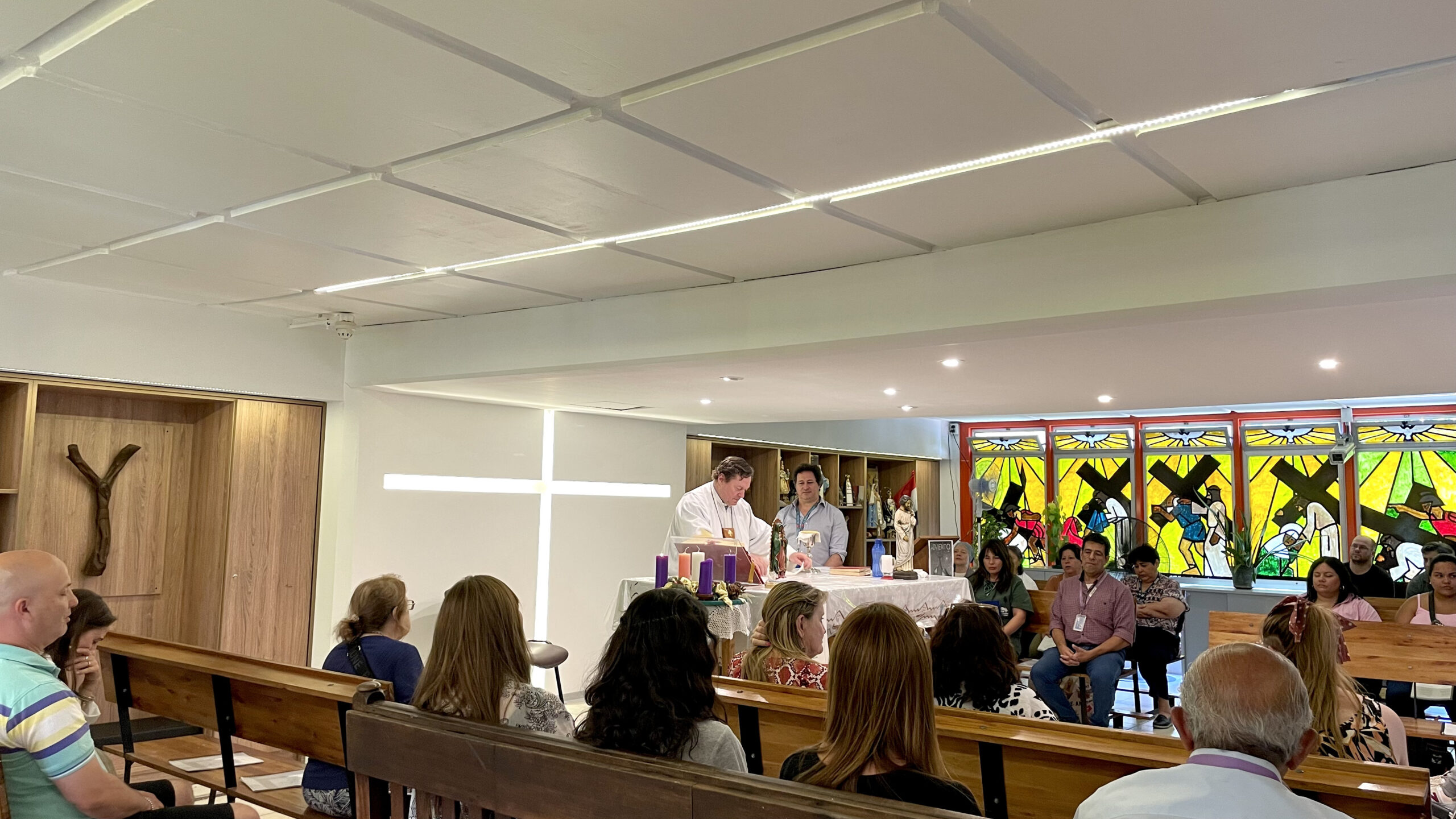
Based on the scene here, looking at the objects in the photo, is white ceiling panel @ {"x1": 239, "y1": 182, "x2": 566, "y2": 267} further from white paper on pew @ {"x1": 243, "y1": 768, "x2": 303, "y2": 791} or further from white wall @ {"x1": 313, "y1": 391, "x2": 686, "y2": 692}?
white wall @ {"x1": 313, "y1": 391, "x2": 686, "y2": 692}

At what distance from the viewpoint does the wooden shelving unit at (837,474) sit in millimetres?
9016

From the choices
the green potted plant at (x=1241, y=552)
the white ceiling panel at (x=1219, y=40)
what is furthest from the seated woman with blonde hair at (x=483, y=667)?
the green potted plant at (x=1241, y=552)

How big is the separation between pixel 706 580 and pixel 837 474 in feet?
19.6

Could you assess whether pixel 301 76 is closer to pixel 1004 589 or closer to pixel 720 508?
pixel 720 508

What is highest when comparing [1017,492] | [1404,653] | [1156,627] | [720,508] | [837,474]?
[837,474]

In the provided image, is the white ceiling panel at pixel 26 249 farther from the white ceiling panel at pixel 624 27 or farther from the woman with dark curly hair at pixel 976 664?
the woman with dark curly hair at pixel 976 664

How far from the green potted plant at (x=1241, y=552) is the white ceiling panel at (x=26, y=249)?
9218mm

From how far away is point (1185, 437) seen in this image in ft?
34.5

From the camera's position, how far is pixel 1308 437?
9.86m

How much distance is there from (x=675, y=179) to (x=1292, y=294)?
1.79 m

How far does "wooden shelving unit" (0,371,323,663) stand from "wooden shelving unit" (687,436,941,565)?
368cm

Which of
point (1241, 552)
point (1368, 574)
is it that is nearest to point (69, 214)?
point (1368, 574)

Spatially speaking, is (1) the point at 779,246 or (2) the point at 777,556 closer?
(1) the point at 779,246

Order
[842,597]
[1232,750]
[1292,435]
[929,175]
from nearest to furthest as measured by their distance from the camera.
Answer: [1232,750]
[929,175]
[842,597]
[1292,435]
